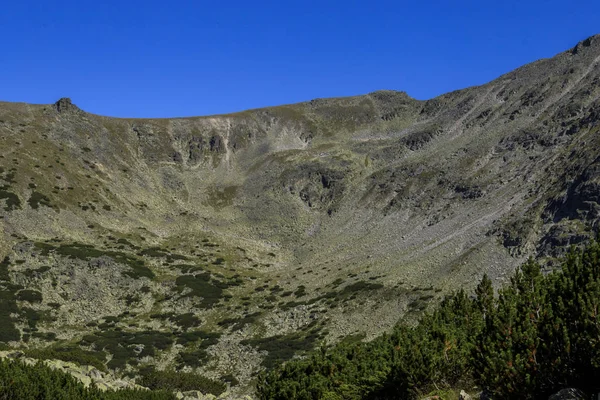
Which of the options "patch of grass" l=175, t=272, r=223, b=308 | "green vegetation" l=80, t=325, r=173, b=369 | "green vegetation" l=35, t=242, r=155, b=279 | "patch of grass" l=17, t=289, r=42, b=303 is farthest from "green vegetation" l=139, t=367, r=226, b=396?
"green vegetation" l=35, t=242, r=155, b=279

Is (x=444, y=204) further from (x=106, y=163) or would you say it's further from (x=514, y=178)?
(x=106, y=163)

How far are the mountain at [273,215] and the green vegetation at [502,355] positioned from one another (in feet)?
102

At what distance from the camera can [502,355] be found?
50.3 feet

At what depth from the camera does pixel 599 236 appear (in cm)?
1788

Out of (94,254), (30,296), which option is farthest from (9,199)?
(30,296)

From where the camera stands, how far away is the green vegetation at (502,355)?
1436 cm

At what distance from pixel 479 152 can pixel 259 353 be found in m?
81.0

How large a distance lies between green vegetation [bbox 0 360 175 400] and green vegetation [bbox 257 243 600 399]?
8.49 meters

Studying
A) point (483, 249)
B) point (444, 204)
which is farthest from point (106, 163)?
point (483, 249)

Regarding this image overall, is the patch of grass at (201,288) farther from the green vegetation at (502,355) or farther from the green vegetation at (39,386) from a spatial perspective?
the green vegetation at (502,355)

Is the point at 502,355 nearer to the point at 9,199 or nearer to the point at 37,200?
the point at 9,199

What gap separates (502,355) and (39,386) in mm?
20202

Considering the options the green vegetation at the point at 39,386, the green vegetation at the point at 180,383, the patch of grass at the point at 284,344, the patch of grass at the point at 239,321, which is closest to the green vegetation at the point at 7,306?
the green vegetation at the point at 180,383

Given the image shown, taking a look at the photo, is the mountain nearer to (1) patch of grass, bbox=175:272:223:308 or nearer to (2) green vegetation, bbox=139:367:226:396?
(1) patch of grass, bbox=175:272:223:308
